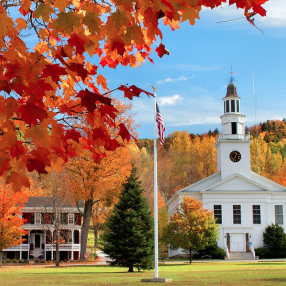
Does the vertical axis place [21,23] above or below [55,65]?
above

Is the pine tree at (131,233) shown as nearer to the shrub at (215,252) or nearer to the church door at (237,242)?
the shrub at (215,252)

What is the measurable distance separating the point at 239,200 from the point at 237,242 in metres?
4.70

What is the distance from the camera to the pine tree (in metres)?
24.4

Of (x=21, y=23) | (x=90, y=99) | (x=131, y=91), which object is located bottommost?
(x=90, y=99)

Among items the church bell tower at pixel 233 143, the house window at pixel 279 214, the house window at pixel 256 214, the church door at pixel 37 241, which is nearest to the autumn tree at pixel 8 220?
the church door at pixel 37 241

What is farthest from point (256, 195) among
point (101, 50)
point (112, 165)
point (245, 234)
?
point (101, 50)

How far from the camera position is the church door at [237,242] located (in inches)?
1686

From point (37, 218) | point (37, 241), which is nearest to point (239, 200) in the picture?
point (37, 218)

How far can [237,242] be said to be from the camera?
141ft

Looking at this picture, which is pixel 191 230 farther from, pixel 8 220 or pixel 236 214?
pixel 8 220

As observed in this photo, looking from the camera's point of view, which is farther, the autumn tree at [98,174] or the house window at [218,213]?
the house window at [218,213]

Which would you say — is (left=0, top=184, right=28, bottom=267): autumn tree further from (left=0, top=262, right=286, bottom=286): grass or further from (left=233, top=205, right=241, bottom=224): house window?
(left=233, top=205, right=241, bottom=224): house window

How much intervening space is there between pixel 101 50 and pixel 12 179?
232 centimetres

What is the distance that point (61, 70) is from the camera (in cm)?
331
